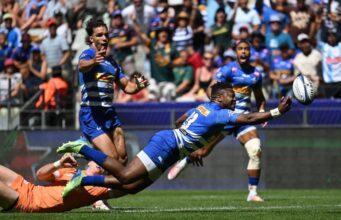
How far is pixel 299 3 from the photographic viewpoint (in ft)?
80.3

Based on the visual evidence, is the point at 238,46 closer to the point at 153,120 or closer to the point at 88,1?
the point at 153,120

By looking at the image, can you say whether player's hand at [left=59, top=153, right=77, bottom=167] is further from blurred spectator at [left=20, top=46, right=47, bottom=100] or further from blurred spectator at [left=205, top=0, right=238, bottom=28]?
blurred spectator at [left=205, top=0, right=238, bottom=28]

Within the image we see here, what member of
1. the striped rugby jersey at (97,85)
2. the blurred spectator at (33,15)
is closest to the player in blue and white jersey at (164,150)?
the striped rugby jersey at (97,85)

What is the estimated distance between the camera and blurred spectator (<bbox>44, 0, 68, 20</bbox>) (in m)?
27.5

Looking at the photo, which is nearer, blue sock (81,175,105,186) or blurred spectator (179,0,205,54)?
blue sock (81,175,105,186)

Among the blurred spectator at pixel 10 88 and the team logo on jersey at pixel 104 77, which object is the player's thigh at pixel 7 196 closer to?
the team logo on jersey at pixel 104 77

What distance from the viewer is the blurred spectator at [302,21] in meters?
24.3

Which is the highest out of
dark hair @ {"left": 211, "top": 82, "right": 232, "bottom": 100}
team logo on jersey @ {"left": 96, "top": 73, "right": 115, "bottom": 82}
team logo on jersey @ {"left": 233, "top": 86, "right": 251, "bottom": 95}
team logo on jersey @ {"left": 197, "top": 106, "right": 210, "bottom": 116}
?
dark hair @ {"left": 211, "top": 82, "right": 232, "bottom": 100}

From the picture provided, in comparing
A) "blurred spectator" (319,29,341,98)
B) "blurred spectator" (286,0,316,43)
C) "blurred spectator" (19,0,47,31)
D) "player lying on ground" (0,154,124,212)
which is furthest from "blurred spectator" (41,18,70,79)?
"player lying on ground" (0,154,124,212)

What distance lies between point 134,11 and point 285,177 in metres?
7.19

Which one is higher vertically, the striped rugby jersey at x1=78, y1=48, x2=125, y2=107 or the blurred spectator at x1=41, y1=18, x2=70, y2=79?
the striped rugby jersey at x1=78, y1=48, x2=125, y2=107

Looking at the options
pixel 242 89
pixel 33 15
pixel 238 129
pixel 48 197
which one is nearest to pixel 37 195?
pixel 48 197

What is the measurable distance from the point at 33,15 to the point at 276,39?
7793 millimetres

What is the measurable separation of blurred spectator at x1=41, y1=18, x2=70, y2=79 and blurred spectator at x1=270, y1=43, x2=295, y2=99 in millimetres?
5624
